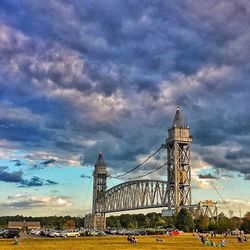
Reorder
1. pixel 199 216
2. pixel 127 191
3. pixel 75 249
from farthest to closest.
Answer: pixel 127 191
pixel 199 216
pixel 75 249

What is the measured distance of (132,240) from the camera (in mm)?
59125

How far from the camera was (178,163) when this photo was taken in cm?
13075

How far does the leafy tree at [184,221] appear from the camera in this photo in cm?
10569

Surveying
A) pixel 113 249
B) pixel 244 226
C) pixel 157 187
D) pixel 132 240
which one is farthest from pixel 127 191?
pixel 113 249

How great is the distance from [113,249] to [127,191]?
141746mm

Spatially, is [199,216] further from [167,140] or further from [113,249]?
[113,249]

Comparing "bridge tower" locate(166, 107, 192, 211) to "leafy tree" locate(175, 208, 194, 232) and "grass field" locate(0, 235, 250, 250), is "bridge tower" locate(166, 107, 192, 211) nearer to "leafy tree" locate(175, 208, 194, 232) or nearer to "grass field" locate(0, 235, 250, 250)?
"leafy tree" locate(175, 208, 194, 232)

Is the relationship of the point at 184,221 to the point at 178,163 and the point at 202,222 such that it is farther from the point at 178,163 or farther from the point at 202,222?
the point at 178,163

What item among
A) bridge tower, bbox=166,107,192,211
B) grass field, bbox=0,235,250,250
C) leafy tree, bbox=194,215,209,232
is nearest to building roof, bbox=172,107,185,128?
bridge tower, bbox=166,107,192,211

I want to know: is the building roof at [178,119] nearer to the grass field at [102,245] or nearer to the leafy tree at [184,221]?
the leafy tree at [184,221]

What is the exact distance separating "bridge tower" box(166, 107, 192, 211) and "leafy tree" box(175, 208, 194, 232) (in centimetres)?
1624

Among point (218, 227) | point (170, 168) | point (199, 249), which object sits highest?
point (170, 168)

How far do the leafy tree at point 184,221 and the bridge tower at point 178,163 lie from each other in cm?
1624

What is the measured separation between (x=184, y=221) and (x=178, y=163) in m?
26.7
